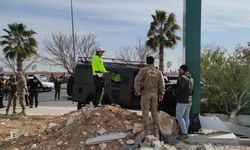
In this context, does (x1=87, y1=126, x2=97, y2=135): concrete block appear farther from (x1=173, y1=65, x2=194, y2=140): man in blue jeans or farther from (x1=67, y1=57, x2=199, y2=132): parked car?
(x1=67, y1=57, x2=199, y2=132): parked car

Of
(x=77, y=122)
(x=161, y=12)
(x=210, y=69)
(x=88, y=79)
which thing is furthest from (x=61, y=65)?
(x=77, y=122)

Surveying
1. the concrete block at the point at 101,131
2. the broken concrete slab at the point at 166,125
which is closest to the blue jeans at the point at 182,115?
the broken concrete slab at the point at 166,125

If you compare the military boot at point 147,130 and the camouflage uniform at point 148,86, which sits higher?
the camouflage uniform at point 148,86

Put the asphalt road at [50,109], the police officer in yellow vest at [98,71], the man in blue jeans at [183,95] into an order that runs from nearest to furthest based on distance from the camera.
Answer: the man in blue jeans at [183,95] → the police officer in yellow vest at [98,71] → the asphalt road at [50,109]

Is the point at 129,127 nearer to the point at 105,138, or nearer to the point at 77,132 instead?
the point at 105,138

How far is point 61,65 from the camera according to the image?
27.0 meters

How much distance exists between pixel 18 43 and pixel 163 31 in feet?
51.9

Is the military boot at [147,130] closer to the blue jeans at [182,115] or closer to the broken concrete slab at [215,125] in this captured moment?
the blue jeans at [182,115]

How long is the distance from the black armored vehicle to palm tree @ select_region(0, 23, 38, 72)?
20402 mm

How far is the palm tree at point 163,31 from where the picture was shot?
80.3 ft

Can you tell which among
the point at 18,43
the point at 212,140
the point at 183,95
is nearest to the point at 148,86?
the point at 183,95

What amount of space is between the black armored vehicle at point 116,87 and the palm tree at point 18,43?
20402 millimetres

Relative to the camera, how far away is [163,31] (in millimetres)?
24547

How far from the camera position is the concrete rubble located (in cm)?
567
